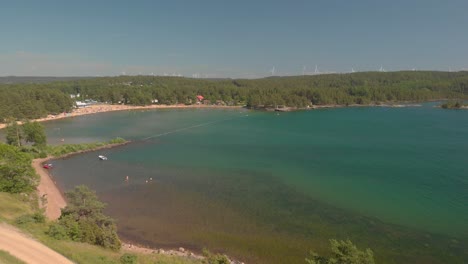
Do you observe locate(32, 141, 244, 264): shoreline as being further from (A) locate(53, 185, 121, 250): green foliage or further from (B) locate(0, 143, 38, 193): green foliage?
(B) locate(0, 143, 38, 193): green foliage

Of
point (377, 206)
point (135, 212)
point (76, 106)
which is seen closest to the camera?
point (135, 212)

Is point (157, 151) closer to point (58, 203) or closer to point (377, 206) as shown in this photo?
point (58, 203)

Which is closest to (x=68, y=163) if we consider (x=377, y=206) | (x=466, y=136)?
(x=377, y=206)

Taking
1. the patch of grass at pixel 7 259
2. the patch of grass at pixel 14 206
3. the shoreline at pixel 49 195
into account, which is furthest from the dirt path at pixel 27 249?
the shoreline at pixel 49 195

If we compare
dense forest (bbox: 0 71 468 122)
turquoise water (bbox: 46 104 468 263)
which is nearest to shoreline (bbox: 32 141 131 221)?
turquoise water (bbox: 46 104 468 263)

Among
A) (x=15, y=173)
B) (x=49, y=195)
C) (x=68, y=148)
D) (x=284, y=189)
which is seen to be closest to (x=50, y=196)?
(x=49, y=195)

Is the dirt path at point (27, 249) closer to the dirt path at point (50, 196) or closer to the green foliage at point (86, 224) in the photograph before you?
the green foliage at point (86, 224)

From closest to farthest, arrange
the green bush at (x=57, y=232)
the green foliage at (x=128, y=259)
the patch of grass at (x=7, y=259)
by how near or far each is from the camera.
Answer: the patch of grass at (x=7, y=259) < the green foliage at (x=128, y=259) < the green bush at (x=57, y=232)
